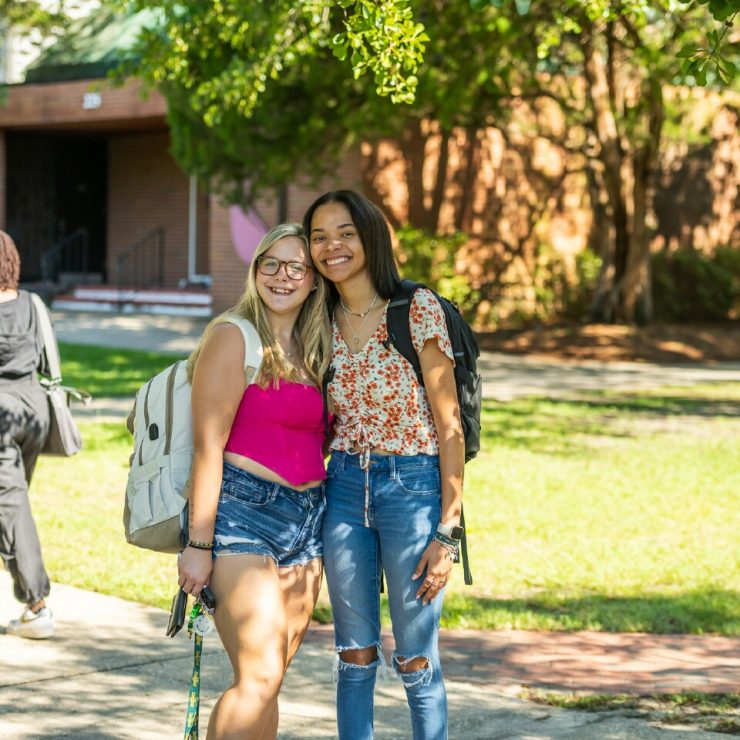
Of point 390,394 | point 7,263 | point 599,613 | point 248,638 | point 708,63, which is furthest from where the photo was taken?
point 599,613

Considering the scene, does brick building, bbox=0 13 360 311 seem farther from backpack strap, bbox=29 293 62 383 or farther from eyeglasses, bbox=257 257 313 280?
eyeglasses, bbox=257 257 313 280

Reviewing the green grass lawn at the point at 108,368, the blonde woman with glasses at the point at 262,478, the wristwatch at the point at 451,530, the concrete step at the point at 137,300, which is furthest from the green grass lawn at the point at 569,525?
the concrete step at the point at 137,300

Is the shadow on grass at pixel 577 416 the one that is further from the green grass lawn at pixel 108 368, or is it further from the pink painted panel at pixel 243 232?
the pink painted panel at pixel 243 232

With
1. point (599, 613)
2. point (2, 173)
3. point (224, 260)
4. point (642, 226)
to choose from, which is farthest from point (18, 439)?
point (2, 173)

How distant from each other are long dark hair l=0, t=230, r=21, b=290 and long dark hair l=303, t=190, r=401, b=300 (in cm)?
226

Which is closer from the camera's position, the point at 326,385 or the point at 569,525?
the point at 326,385

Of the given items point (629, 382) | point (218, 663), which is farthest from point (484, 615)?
point (629, 382)

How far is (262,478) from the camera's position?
3.74 metres

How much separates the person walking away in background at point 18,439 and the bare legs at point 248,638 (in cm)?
230

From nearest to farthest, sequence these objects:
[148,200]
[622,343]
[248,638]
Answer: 1. [248,638]
2. [622,343]
3. [148,200]

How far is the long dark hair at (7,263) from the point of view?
568 cm

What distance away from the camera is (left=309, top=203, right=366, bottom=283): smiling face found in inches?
152

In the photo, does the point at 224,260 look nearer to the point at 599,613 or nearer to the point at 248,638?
the point at 599,613

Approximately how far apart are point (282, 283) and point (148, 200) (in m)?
25.3
